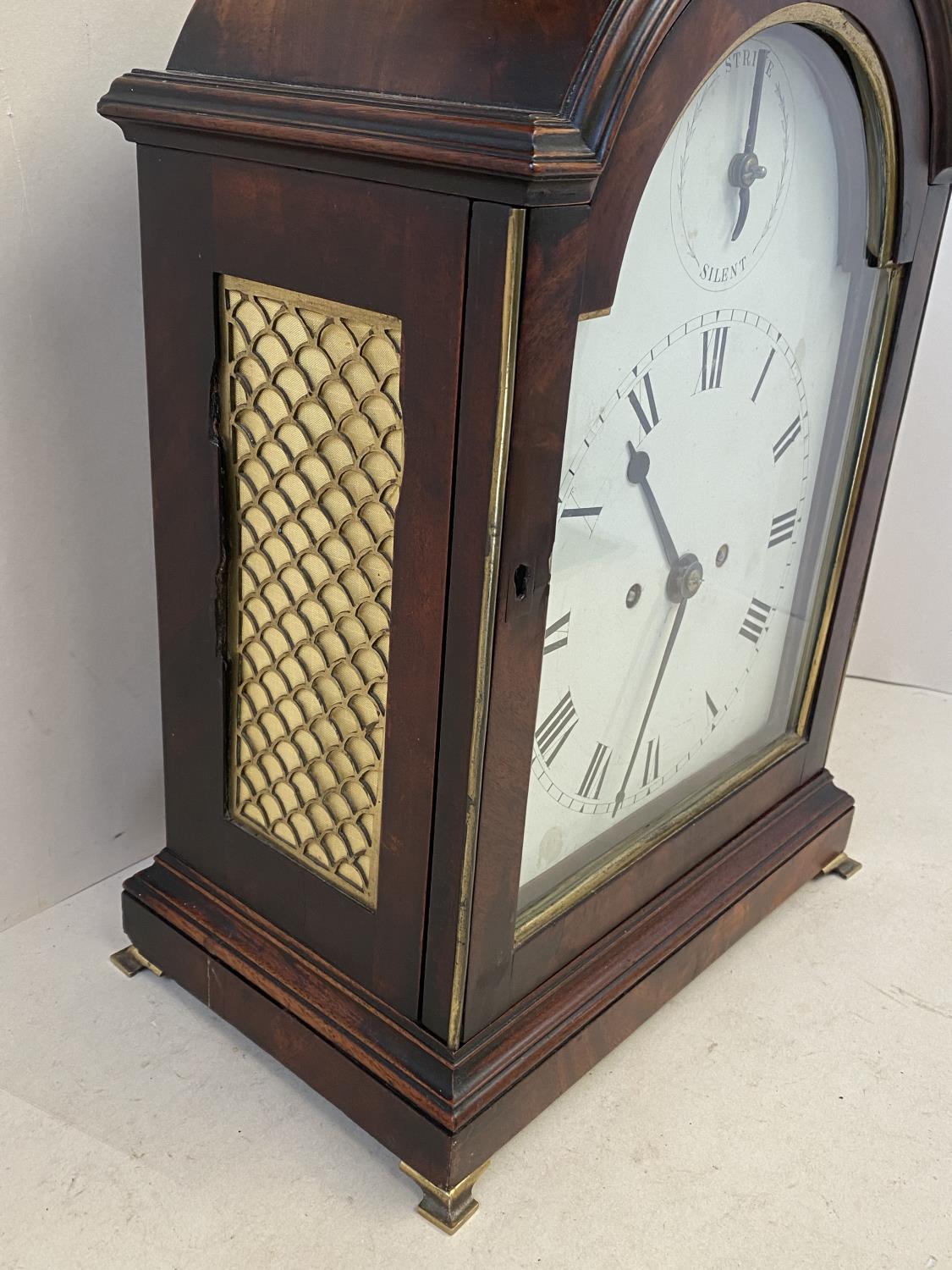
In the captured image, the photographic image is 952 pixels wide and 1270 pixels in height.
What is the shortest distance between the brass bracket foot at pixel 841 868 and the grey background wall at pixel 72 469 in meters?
0.84

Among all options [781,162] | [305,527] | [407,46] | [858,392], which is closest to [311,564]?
[305,527]

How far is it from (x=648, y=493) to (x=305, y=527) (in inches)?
11.7

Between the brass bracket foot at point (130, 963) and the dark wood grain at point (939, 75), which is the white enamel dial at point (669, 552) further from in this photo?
the brass bracket foot at point (130, 963)

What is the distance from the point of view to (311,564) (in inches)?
42.0

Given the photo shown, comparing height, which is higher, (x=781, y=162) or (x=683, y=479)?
(x=781, y=162)

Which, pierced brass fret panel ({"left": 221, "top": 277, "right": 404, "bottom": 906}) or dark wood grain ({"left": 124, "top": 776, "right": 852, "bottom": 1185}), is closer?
pierced brass fret panel ({"left": 221, "top": 277, "right": 404, "bottom": 906})

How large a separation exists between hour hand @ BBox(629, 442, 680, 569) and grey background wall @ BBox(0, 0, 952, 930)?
0.58m

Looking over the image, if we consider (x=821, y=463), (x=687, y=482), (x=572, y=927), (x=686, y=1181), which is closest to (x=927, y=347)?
(x=821, y=463)

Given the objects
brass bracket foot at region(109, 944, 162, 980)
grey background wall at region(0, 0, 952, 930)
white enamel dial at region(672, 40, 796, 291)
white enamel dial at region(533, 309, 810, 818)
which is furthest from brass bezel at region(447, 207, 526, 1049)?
grey background wall at region(0, 0, 952, 930)

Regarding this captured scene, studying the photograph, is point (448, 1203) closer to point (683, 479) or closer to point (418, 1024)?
point (418, 1024)

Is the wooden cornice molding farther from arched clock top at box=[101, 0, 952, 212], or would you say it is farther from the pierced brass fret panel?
the pierced brass fret panel

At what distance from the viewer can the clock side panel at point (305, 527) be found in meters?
0.91

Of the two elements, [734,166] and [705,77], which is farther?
[734,166]

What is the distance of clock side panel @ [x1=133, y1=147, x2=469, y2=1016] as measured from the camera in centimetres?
91
